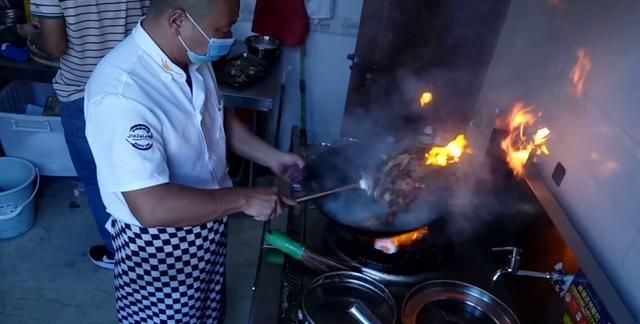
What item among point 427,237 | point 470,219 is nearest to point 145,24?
point 427,237

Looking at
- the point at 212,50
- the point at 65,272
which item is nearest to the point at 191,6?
the point at 212,50

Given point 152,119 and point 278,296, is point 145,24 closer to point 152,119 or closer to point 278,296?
point 152,119

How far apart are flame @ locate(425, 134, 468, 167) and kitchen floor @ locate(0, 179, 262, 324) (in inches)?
55.3

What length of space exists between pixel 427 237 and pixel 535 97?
847 mm

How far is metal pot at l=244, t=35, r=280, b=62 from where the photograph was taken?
10.3 ft

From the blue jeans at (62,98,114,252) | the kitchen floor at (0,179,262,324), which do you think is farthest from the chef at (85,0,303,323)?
the kitchen floor at (0,179,262,324)

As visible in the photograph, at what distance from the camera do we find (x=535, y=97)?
205 centimetres

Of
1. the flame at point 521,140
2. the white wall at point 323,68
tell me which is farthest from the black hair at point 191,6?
the white wall at point 323,68

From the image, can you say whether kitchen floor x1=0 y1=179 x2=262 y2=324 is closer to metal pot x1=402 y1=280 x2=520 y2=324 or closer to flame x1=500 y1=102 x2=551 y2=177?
metal pot x1=402 y1=280 x2=520 y2=324

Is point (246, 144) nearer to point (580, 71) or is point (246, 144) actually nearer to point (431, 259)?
point (431, 259)

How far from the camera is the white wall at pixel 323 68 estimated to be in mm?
3334

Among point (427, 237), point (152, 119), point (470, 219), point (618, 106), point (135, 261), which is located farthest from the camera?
point (470, 219)

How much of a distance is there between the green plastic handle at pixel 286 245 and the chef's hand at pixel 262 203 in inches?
3.5

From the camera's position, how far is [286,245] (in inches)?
60.5
